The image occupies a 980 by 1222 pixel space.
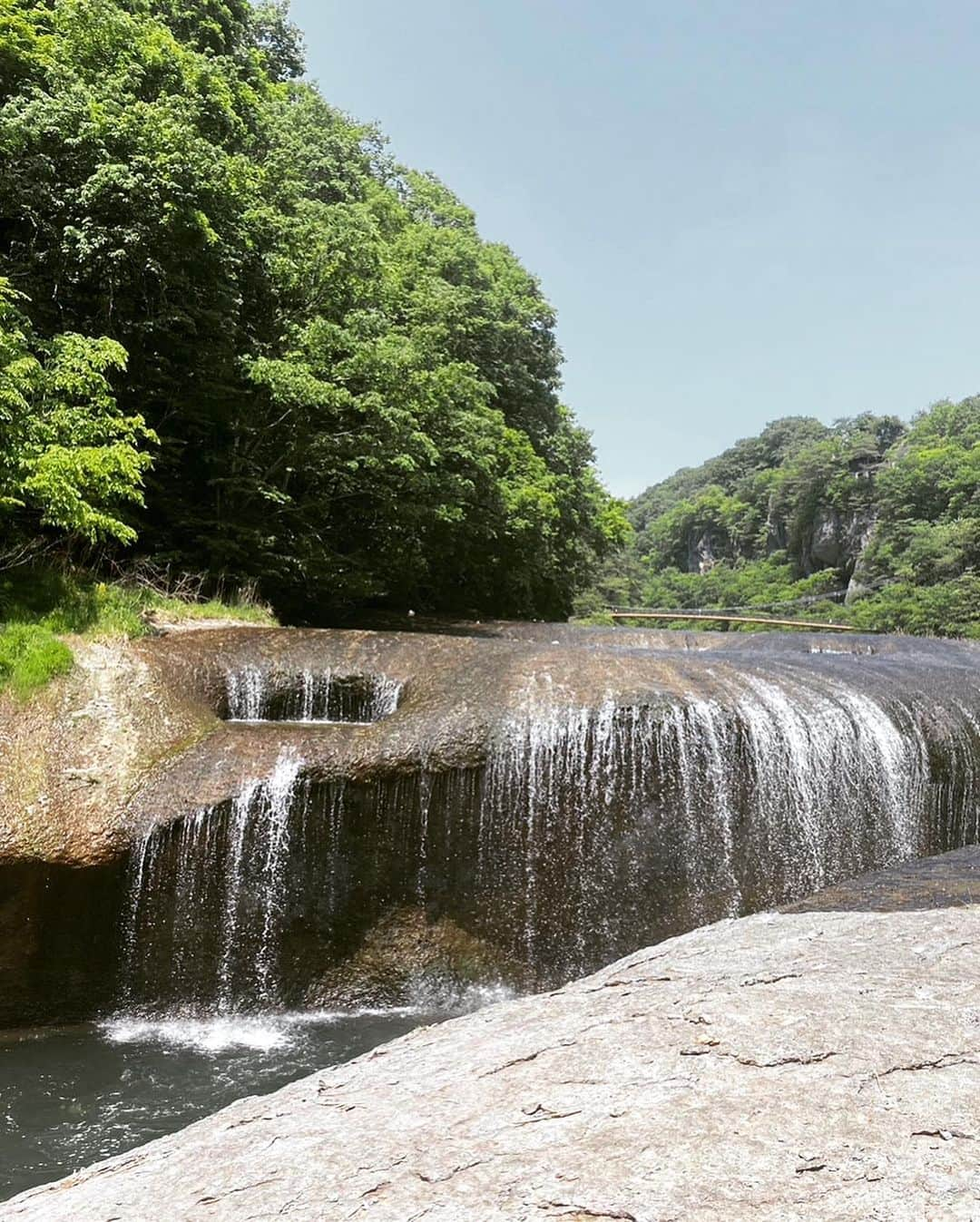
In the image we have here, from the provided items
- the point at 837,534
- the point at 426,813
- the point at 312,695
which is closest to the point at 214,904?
the point at 426,813

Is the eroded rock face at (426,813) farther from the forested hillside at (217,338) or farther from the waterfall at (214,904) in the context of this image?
the forested hillside at (217,338)

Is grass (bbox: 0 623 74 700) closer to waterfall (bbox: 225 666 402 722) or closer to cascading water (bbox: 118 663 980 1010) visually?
waterfall (bbox: 225 666 402 722)

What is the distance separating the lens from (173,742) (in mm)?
7801

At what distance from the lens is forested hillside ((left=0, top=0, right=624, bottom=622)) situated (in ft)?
33.5

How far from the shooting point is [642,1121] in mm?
1749

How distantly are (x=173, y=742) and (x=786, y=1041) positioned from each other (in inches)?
268

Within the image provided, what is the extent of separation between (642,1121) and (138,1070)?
5410 mm

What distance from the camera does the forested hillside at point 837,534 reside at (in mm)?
43375

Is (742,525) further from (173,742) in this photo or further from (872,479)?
(173,742)

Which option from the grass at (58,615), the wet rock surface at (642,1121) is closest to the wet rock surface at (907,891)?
the wet rock surface at (642,1121)

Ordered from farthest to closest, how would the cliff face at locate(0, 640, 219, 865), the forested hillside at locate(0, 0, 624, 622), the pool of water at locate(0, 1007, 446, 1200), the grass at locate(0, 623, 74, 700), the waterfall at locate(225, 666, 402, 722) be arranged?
Answer: the forested hillside at locate(0, 0, 624, 622), the waterfall at locate(225, 666, 402, 722), the grass at locate(0, 623, 74, 700), the cliff face at locate(0, 640, 219, 865), the pool of water at locate(0, 1007, 446, 1200)

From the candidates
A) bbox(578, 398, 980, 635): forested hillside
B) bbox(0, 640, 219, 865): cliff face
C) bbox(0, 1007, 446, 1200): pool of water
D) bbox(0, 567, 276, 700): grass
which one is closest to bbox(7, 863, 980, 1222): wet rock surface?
bbox(0, 1007, 446, 1200): pool of water

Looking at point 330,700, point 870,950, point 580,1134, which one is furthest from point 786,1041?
point 330,700

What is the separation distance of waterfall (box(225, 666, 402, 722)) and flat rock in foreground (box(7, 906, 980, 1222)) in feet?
21.1
